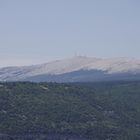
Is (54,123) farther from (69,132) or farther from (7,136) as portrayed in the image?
(7,136)

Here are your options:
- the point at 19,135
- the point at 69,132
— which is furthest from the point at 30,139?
the point at 69,132

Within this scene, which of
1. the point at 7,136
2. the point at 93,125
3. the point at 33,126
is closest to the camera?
the point at 7,136

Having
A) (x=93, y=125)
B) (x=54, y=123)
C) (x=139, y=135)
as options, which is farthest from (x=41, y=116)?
(x=139, y=135)

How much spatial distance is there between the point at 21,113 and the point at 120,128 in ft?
139

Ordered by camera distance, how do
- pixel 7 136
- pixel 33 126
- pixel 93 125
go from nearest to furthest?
1. pixel 7 136
2. pixel 33 126
3. pixel 93 125

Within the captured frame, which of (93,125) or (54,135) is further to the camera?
(93,125)

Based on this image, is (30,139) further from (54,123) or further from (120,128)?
(120,128)

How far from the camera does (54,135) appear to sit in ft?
595

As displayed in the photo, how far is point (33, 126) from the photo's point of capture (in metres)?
184

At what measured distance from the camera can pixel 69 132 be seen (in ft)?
610

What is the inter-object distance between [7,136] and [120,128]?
51.4 meters

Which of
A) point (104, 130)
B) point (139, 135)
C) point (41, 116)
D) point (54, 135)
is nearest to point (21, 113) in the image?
point (41, 116)

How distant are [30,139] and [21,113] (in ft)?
90.6

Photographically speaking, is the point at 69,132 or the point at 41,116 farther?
the point at 41,116
